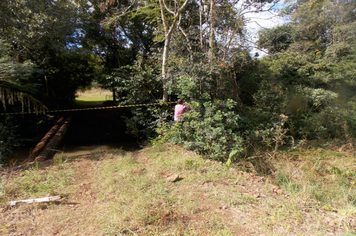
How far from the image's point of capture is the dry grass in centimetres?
239

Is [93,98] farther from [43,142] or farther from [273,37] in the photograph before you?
[273,37]

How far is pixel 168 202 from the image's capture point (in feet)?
9.53

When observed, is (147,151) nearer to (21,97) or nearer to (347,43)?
(21,97)

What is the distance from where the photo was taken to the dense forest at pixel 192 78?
564cm

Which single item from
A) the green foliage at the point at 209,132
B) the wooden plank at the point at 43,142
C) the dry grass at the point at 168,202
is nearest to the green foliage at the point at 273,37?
the green foliage at the point at 209,132

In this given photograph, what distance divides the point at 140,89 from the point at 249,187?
5402 millimetres

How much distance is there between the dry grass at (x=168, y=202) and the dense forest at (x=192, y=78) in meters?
1.24

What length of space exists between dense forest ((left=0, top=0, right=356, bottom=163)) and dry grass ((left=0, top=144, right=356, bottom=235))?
1.24 metres

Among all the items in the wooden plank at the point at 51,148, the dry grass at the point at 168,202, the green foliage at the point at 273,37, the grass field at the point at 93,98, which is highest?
the green foliage at the point at 273,37

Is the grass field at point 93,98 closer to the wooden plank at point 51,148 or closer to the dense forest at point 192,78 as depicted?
the dense forest at point 192,78

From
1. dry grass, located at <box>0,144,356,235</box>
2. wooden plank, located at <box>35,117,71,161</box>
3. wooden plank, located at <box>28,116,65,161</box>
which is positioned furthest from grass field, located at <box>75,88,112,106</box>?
dry grass, located at <box>0,144,356,235</box>

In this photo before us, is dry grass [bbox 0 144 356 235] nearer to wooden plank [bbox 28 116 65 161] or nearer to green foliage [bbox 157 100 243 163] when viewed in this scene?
green foliage [bbox 157 100 243 163]

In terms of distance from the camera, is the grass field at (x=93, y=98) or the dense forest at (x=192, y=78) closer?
the dense forest at (x=192, y=78)

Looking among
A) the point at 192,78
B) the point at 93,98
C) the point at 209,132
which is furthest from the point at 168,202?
the point at 93,98
